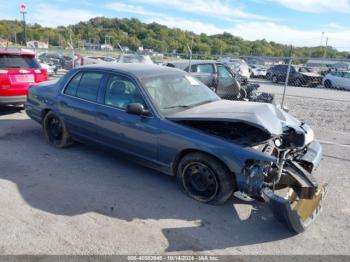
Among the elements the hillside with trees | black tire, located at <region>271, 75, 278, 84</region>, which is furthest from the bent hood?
the hillside with trees

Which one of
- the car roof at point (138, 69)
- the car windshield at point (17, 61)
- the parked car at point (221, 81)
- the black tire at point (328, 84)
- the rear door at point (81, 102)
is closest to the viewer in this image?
the car roof at point (138, 69)

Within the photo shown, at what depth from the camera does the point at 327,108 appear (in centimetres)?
1194

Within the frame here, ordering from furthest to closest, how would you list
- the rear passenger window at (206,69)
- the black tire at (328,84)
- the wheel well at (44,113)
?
1. the black tire at (328,84)
2. the rear passenger window at (206,69)
3. the wheel well at (44,113)

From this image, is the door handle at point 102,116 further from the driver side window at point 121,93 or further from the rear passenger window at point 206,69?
the rear passenger window at point 206,69

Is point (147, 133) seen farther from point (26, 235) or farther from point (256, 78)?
point (256, 78)

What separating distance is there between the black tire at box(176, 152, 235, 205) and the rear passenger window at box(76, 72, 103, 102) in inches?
72.3

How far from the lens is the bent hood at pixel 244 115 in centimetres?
377

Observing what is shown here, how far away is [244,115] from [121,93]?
6.00 feet

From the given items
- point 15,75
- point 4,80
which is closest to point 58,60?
point 15,75

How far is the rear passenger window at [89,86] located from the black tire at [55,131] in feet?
2.32

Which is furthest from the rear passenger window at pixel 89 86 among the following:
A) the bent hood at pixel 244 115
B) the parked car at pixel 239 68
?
the parked car at pixel 239 68

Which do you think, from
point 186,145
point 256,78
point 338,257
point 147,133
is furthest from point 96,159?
point 256,78

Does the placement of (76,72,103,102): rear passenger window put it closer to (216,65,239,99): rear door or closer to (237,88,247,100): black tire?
(237,88,247,100): black tire

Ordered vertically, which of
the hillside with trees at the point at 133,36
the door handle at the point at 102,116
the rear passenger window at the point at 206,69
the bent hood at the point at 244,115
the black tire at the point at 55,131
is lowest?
the black tire at the point at 55,131
